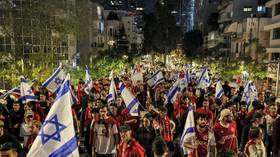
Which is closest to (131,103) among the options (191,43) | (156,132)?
(156,132)

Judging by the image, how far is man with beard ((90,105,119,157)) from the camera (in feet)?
23.6

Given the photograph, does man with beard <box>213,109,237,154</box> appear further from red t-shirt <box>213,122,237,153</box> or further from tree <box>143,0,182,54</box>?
tree <box>143,0,182,54</box>

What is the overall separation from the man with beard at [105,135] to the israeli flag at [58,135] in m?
3.11

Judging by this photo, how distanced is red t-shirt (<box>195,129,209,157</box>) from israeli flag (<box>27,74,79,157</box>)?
254 centimetres

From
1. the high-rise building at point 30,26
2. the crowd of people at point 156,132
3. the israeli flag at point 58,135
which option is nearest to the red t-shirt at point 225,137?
the crowd of people at point 156,132

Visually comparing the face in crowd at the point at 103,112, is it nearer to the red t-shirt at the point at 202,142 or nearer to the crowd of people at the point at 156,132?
the crowd of people at the point at 156,132

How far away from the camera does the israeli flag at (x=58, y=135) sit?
391cm

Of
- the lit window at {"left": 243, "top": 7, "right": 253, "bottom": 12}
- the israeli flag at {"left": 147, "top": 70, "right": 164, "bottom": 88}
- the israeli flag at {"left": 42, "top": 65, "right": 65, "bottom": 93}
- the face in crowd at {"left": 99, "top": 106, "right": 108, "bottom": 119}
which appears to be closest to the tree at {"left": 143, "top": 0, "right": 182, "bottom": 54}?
the lit window at {"left": 243, "top": 7, "right": 253, "bottom": 12}

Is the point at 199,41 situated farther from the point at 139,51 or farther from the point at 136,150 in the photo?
the point at 136,150

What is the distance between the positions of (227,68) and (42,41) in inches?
690

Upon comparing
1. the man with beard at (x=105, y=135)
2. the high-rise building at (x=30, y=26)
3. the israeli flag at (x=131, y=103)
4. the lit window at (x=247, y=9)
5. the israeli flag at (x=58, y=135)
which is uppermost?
the lit window at (x=247, y=9)

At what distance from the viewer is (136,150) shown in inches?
224

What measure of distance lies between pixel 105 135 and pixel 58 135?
3.28 m

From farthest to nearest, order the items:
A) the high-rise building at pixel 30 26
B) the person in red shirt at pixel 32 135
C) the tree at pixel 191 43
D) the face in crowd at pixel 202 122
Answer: the tree at pixel 191 43, the high-rise building at pixel 30 26, the person in red shirt at pixel 32 135, the face in crowd at pixel 202 122
